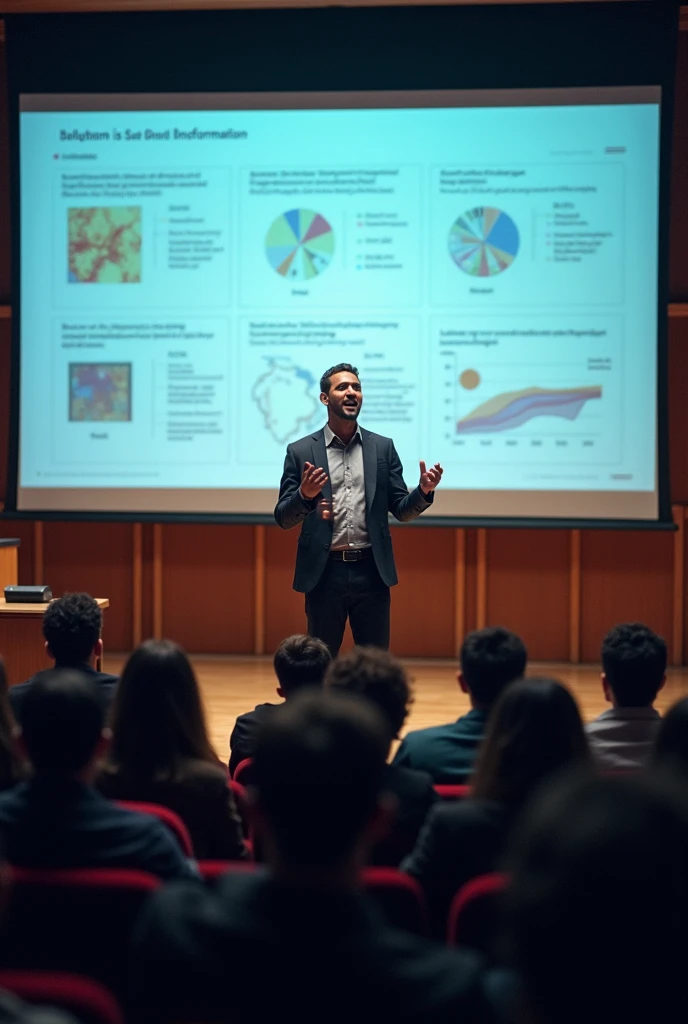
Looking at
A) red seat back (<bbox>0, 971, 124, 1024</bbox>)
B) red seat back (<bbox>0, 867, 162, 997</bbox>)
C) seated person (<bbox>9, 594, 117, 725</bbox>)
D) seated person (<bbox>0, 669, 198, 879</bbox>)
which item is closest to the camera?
red seat back (<bbox>0, 971, 124, 1024</bbox>)

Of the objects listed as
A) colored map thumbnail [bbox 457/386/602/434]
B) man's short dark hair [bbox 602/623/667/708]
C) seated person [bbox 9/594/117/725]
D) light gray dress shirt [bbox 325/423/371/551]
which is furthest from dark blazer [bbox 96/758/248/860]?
colored map thumbnail [bbox 457/386/602/434]

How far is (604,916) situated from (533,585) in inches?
236

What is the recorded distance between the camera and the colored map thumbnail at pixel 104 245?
19.6ft

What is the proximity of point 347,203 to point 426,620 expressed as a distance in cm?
249

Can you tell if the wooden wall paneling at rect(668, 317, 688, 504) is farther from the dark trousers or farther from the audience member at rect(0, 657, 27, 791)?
the audience member at rect(0, 657, 27, 791)

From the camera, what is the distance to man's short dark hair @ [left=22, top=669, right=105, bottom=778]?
152cm

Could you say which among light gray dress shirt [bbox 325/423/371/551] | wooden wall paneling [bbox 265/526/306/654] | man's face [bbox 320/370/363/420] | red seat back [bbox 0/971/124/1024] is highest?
man's face [bbox 320/370/363/420]

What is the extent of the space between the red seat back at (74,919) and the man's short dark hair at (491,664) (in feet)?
3.42

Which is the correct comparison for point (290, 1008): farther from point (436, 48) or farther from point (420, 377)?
Result: point (436, 48)

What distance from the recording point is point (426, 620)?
6.63 metres

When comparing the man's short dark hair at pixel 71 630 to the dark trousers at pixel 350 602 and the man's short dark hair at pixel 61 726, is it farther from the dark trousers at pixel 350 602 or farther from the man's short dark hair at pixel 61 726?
the dark trousers at pixel 350 602

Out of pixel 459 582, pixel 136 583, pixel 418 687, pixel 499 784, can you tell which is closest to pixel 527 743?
pixel 499 784

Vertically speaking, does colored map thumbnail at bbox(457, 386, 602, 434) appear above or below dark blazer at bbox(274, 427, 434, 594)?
above

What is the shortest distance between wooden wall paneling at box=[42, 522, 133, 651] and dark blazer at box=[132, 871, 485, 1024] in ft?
19.7
